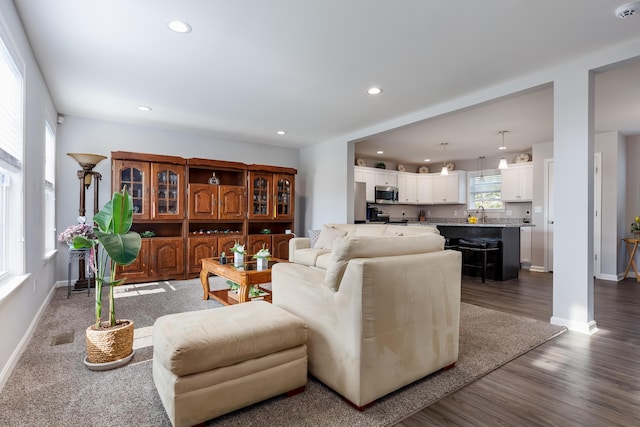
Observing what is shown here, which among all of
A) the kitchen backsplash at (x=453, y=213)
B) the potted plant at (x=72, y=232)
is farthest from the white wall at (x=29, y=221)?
the kitchen backsplash at (x=453, y=213)

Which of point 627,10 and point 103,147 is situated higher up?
point 627,10

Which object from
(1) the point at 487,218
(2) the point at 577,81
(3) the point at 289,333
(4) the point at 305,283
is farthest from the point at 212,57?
(1) the point at 487,218

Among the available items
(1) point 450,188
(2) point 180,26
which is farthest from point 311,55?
(1) point 450,188

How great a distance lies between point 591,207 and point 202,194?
202 inches

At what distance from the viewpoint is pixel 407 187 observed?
8.63m

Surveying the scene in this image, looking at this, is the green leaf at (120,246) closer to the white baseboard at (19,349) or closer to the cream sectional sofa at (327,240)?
the white baseboard at (19,349)

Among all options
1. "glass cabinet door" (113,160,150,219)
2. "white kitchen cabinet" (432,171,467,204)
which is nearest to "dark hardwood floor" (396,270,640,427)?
"glass cabinet door" (113,160,150,219)

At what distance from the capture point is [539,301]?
13.5 ft

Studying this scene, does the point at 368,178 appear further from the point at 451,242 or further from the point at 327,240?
the point at 327,240

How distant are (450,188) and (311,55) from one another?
6399mm

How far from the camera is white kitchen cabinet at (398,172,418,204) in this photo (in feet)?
27.9

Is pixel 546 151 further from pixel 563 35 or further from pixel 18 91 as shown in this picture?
pixel 18 91

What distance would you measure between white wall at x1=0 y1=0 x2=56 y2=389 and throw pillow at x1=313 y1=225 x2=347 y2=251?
3315 mm

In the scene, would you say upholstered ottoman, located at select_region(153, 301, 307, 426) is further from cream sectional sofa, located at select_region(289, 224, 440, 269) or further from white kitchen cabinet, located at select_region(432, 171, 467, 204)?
white kitchen cabinet, located at select_region(432, 171, 467, 204)
